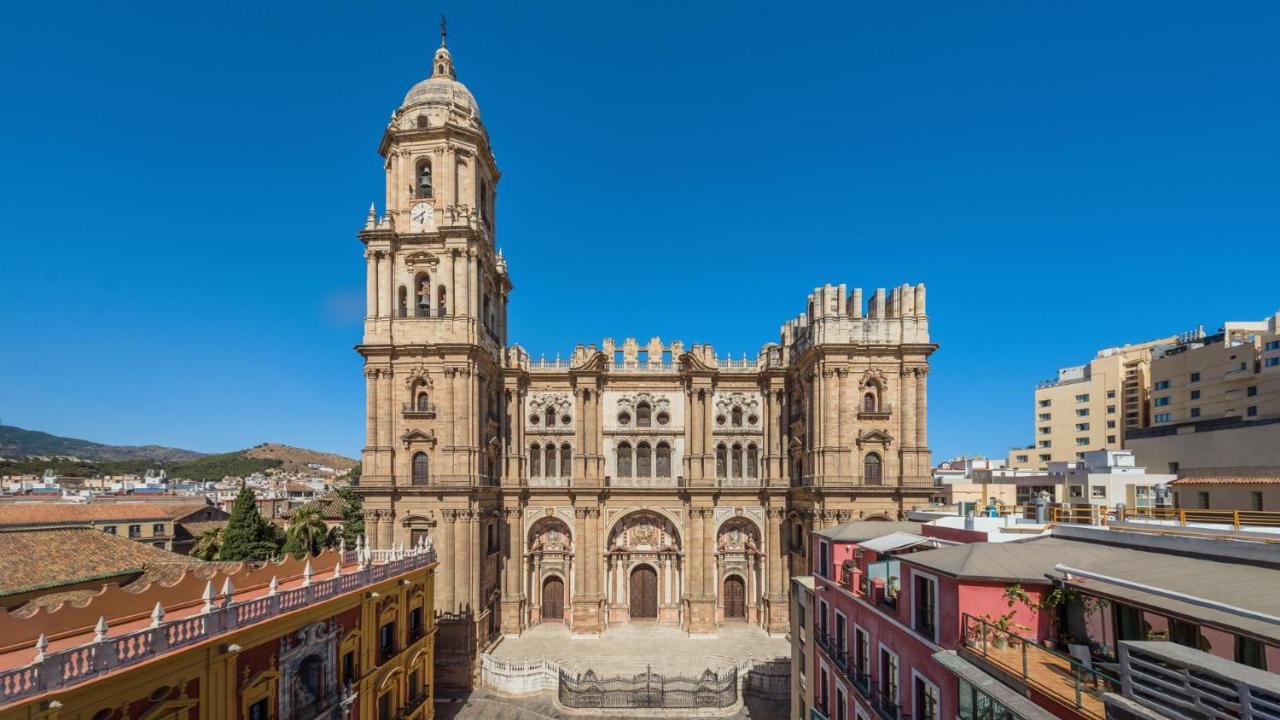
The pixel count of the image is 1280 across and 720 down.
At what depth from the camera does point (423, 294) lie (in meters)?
37.5

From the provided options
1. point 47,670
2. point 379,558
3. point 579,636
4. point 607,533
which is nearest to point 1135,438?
point 607,533

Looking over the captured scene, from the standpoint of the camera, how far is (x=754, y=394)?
42.6 meters

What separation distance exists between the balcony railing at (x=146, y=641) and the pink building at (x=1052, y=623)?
1627 cm

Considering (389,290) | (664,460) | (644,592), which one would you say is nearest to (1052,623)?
(664,460)

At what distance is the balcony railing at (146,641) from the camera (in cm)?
1051

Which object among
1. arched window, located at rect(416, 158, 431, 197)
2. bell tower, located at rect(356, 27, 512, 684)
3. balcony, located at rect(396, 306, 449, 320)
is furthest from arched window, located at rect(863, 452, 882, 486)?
arched window, located at rect(416, 158, 431, 197)

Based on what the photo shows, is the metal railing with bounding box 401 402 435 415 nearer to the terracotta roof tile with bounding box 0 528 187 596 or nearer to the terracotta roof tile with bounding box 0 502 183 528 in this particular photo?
the terracotta roof tile with bounding box 0 528 187 596

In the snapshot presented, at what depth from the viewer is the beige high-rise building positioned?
67.1 meters

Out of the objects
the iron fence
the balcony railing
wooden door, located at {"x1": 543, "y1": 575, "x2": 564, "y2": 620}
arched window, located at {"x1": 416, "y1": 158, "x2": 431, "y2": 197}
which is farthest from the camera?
wooden door, located at {"x1": 543, "y1": 575, "x2": 564, "y2": 620}

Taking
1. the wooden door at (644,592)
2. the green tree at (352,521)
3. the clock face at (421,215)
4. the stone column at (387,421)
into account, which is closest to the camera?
the stone column at (387,421)

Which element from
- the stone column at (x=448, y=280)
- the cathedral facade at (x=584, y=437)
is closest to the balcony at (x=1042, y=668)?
the cathedral facade at (x=584, y=437)

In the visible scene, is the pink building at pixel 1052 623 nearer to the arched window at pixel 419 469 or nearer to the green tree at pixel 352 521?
the arched window at pixel 419 469

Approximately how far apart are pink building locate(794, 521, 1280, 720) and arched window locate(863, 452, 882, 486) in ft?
58.4

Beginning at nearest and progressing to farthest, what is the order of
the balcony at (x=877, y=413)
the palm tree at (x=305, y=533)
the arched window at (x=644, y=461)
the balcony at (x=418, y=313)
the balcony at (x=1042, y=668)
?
1. the balcony at (x=1042, y=668)
2. the balcony at (x=877, y=413)
3. the balcony at (x=418, y=313)
4. the arched window at (x=644, y=461)
5. the palm tree at (x=305, y=533)
